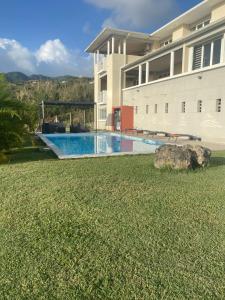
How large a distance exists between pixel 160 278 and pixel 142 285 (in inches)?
9.7

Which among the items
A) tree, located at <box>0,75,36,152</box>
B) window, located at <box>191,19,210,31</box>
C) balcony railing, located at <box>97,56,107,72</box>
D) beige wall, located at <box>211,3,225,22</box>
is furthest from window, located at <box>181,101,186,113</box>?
balcony railing, located at <box>97,56,107,72</box>

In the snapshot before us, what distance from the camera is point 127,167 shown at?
27.6 feet

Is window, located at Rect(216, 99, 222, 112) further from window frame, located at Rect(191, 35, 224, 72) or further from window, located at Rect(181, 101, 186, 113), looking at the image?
window, located at Rect(181, 101, 186, 113)

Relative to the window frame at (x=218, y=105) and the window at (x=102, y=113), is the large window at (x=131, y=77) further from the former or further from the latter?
the window frame at (x=218, y=105)

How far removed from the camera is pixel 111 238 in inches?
149

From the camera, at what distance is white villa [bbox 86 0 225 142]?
1599cm

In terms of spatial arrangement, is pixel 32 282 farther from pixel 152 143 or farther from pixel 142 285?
pixel 152 143

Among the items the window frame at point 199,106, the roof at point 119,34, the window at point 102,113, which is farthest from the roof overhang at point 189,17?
the window at point 102,113

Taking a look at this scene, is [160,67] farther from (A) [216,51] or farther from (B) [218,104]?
(B) [218,104]

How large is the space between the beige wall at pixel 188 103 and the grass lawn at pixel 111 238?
9873mm

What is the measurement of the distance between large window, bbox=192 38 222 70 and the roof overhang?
4.02 meters

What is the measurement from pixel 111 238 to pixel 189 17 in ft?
75.5

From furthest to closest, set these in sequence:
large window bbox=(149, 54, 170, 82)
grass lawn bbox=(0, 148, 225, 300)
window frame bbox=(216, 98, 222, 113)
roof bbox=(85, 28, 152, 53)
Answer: roof bbox=(85, 28, 152, 53)
large window bbox=(149, 54, 170, 82)
window frame bbox=(216, 98, 222, 113)
grass lawn bbox=(0, 148, 225, 300)

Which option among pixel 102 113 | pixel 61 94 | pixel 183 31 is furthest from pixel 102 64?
pixel 61 94
